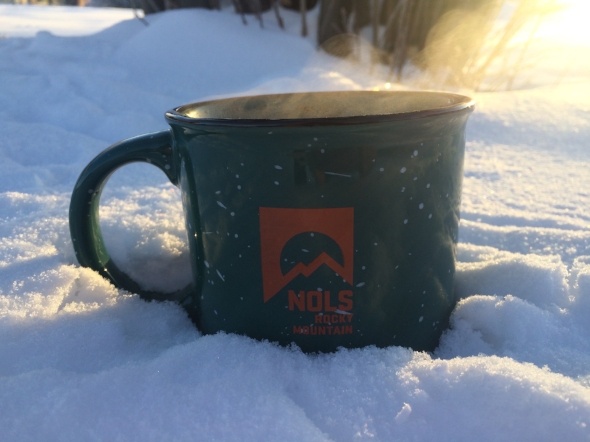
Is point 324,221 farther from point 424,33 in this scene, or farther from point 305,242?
point 424,33

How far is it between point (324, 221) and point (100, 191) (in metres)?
0.34

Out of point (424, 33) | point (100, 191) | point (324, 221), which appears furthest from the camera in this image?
point (424, 33)

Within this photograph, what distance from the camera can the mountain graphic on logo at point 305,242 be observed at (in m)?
0.58

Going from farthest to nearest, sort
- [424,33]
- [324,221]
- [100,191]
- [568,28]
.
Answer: [568,28], [424,33], [100,191], [324,221]

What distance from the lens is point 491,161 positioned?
1.47m

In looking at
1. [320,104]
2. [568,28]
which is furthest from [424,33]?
[320,104]

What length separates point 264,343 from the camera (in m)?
0.63

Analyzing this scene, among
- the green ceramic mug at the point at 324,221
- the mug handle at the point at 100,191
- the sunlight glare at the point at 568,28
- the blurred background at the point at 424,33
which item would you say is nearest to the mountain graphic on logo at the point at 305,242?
the green ceramic mug at the point at 324,221

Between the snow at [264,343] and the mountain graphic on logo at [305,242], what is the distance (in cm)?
9

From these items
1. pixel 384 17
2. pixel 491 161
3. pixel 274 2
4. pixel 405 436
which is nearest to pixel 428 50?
pixel 384 17

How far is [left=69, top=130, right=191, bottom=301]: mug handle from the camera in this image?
0.70 metres

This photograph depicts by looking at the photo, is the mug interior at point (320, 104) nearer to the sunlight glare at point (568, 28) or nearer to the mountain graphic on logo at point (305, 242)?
the mountain graphic on logo at point (305, 242)

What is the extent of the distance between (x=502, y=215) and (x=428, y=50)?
4.01 ft

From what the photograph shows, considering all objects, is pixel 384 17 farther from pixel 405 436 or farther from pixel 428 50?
pixel 405 436
